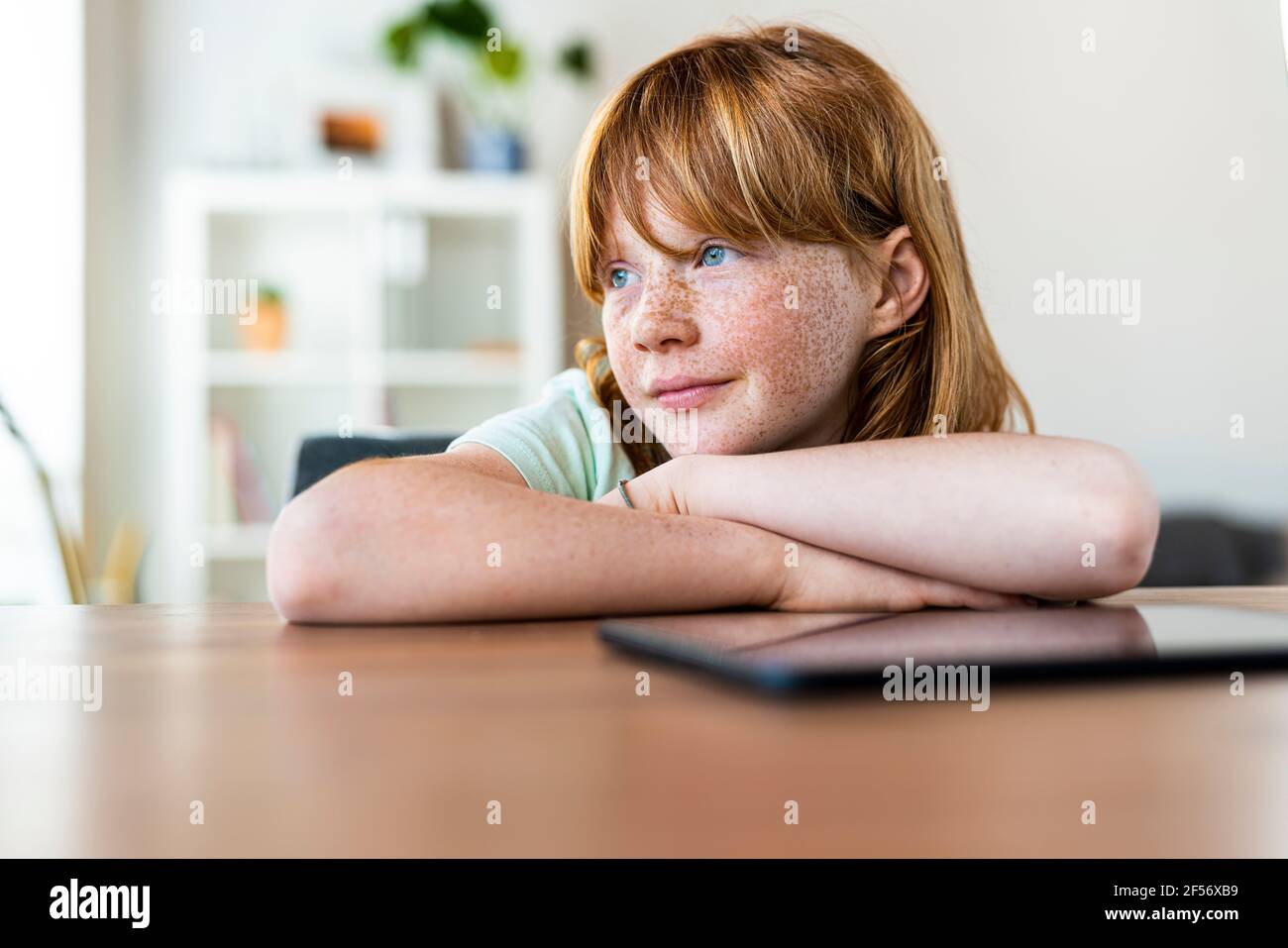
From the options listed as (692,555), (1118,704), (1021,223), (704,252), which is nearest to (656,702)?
(1118,704)

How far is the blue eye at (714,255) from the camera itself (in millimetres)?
1015

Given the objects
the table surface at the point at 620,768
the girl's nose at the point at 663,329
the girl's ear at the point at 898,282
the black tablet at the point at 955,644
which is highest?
the girl's ear at the point at 898,282

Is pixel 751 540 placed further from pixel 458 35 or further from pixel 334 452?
pixel 458 35

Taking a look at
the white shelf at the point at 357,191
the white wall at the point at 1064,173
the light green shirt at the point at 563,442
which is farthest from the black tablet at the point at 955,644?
the white shelf at the point at 357,191

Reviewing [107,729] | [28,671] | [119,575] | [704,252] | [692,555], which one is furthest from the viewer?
[119,575]

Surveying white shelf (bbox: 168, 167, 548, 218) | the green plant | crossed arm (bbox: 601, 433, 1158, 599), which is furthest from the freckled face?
the green plant

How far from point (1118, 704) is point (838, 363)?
0.69 metres

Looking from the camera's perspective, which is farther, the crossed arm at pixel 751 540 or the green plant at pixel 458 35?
the green plant at pixel 458 35

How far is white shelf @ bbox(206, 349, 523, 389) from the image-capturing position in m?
3.37

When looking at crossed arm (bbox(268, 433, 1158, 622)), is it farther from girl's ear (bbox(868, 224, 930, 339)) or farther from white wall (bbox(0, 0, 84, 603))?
white wall (bbox(0, 0, 84, 603))

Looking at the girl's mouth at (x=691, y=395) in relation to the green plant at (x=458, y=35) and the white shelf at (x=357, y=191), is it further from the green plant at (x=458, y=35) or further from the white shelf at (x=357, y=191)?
the green plant at (x=458, y=35)

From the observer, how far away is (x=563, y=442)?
43.0 inches

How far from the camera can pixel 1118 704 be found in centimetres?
39
